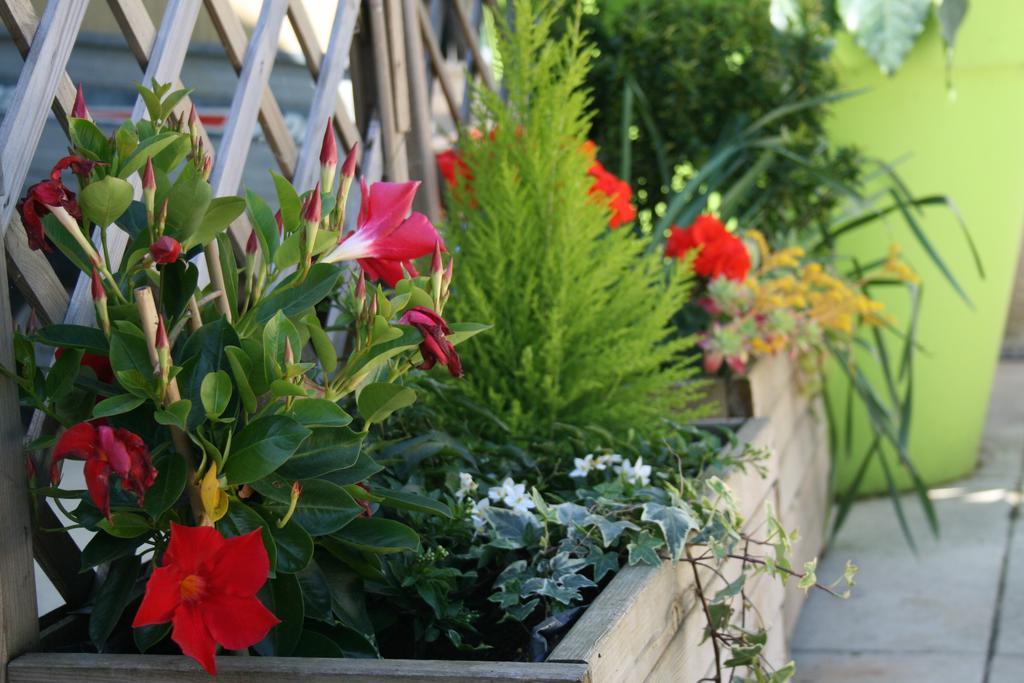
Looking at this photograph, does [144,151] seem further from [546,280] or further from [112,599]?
[546,280]

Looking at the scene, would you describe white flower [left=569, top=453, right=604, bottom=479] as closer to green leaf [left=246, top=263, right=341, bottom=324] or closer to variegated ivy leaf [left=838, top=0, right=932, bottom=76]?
green leaf [left=246, top=263, right=341, bottom=324]

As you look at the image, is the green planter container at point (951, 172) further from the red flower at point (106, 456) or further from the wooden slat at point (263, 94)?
the red flower at point (106, 456)

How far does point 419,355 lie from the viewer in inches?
43.2

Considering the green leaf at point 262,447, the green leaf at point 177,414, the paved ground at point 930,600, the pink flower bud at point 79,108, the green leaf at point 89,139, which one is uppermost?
the pink flower bud at point 79,108

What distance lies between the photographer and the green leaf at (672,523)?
1297mm

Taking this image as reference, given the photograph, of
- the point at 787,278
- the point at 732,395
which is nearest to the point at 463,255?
the point at 732,395

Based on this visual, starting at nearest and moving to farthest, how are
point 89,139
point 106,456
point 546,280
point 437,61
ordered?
point 106,456 < point 89,139 < point 546,280 < point 437,61

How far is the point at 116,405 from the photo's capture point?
0.97 m

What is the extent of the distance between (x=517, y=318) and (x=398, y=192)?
0.58m

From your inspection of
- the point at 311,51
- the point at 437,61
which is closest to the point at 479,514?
the point at 311,51

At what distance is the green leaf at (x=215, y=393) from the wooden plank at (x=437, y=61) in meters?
1.31

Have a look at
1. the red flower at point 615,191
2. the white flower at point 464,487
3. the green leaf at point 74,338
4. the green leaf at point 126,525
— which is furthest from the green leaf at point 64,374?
the red flower at point 615,191

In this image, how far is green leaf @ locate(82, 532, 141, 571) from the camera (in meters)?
1.09

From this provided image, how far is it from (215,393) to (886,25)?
248 cm
